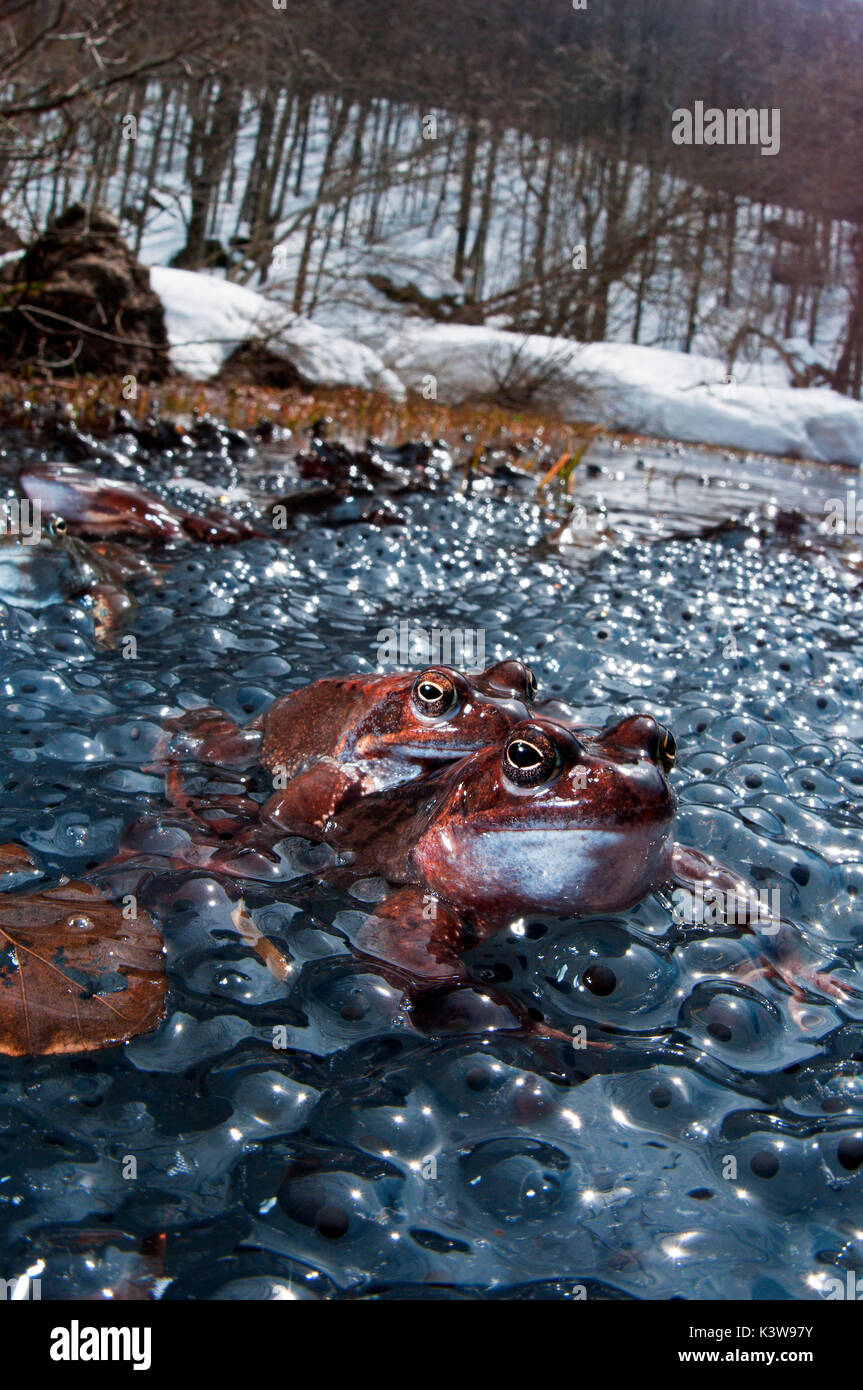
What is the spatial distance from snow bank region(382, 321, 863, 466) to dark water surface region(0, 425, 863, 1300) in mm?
13376

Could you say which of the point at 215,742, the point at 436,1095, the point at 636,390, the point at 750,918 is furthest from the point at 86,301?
the point at 636,390

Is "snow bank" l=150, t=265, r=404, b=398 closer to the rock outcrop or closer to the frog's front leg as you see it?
the rock outcrop

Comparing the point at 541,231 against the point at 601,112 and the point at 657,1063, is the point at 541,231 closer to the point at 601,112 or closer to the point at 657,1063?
the point at 601,112

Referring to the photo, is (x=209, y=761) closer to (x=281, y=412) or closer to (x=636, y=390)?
(x=281, y=412)

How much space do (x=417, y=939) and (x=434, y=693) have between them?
21.7 inches

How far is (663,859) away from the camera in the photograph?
1849 mm

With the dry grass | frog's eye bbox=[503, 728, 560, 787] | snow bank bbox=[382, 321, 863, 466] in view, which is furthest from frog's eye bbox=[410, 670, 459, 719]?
snow bank bbox=[382, 321, 863, 466]

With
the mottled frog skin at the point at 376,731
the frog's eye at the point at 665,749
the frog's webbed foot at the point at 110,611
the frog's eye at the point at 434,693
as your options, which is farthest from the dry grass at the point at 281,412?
the frog's eye at the point at 665,749

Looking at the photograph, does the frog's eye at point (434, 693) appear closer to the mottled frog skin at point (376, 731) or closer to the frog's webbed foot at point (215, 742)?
the mottled frog skin at point (376, 731)

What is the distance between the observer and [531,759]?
5.52 ft

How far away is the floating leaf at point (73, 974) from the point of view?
1.47m

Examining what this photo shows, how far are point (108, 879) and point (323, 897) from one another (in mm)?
440

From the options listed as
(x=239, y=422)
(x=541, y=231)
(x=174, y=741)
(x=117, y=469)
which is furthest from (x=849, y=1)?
(x=174, y=741)

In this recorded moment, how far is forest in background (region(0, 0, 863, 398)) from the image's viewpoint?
20.6 metres
